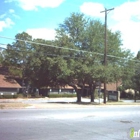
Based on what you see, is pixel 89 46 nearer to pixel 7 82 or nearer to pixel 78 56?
pixel 78 56

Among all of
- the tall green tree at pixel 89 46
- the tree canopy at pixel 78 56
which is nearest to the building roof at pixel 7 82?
the tree canopy at pixel 78 56

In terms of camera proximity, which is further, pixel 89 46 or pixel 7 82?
pixel 7 82

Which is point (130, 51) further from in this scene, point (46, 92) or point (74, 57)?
point (46, 92)

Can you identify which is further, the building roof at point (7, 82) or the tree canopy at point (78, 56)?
the building roof at point (7, 82)

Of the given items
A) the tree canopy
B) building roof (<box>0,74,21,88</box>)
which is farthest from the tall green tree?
building roof (<box>0,74,21,88</box>)

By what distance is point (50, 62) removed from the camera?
1206 inches

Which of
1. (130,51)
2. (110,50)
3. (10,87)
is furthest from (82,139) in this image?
(10,87)

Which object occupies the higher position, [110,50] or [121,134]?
[110,50]

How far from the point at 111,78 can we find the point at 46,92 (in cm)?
3235

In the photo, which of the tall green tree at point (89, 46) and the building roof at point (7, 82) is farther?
the building roof at point (7, 82)

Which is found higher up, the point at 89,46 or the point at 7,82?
the point at 89,46

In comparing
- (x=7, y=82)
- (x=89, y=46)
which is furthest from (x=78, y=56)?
(x=7, y=82)

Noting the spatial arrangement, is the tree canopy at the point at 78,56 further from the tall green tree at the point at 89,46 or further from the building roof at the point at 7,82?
the building roof at the point at 7,82

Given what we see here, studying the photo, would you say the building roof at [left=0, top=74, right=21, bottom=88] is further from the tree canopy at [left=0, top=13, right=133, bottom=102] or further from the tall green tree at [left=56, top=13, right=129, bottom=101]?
the tall green tree at [left=56, top=13, right=129, bottom=101]
